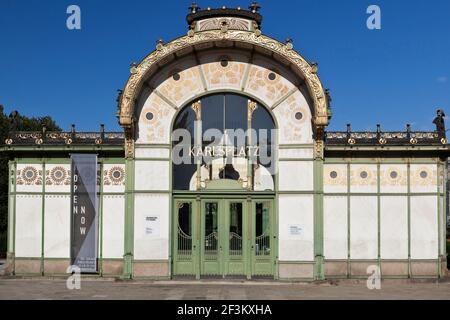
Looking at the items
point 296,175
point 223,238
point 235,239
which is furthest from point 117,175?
point 296,175

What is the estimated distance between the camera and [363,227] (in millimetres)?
21953

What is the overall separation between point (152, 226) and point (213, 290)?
12.1 ft

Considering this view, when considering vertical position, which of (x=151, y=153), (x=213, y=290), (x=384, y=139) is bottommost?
(x=213, y=290)

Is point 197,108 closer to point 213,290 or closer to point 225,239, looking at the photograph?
point 225,239

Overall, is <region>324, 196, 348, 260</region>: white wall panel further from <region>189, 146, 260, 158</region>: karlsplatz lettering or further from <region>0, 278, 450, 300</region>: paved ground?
<region>189, 146, 260, 158</region>: karlsplatz lettering

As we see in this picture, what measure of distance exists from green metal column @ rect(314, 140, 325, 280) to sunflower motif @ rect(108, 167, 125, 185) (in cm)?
681

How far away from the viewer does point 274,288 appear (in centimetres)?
2031

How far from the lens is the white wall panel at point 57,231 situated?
73.0ft

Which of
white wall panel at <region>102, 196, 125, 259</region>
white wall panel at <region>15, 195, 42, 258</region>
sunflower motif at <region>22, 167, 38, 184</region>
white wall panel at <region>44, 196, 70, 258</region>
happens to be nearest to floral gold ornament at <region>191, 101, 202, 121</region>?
white wall panel at <region>102, 196, 125, 259</region>

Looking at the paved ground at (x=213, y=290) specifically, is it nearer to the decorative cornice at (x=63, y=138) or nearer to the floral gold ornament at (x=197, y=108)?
the decorative cornice at (x=63, y=138)

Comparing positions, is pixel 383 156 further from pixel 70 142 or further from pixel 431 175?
pixel 70 142

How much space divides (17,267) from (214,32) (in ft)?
35.7

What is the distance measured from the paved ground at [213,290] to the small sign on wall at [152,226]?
5.42ft
